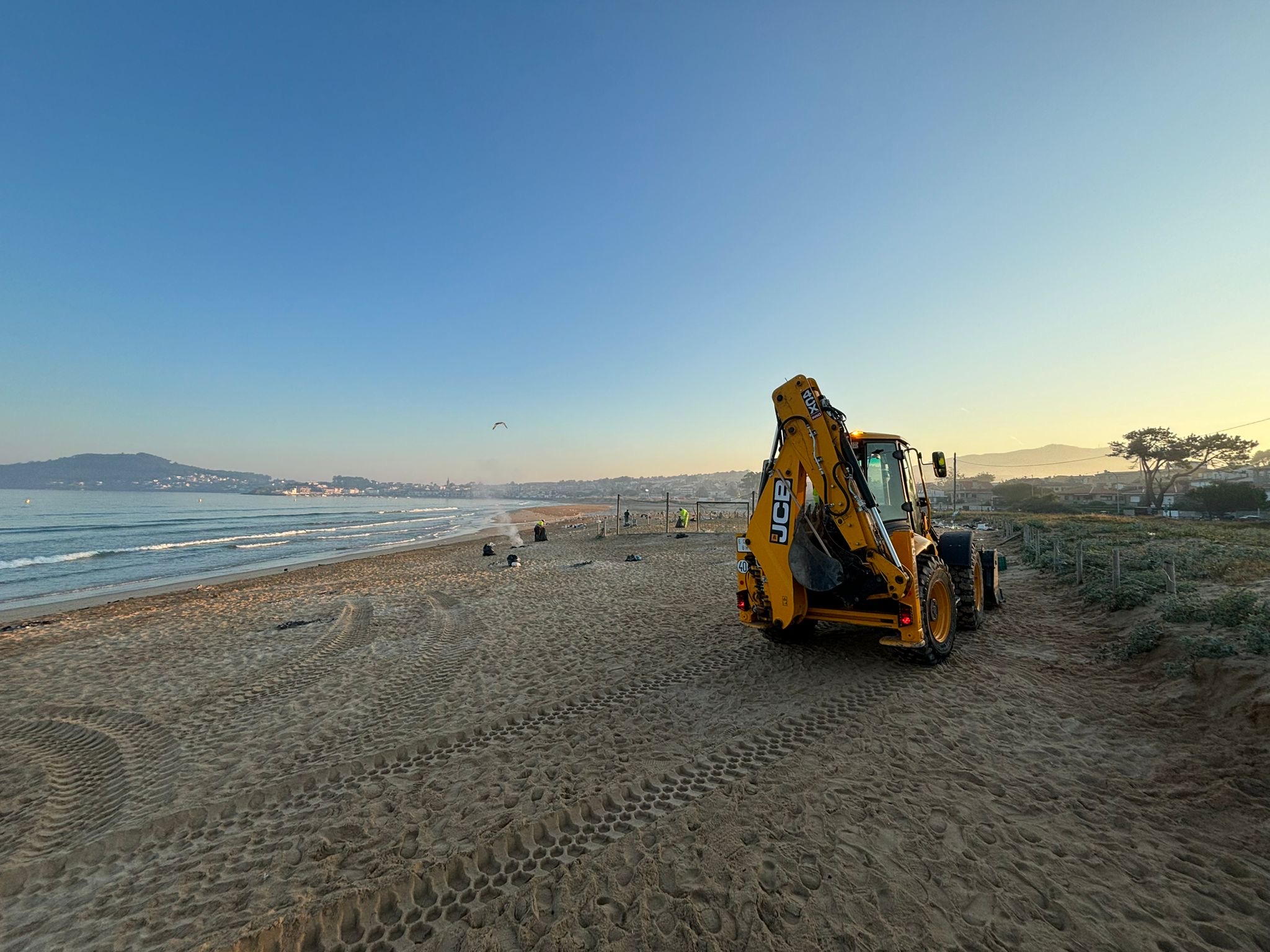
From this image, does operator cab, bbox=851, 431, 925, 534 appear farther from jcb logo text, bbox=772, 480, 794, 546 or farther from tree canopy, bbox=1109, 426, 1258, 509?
tree canopy, bbox=1109, 426, 1258, 509

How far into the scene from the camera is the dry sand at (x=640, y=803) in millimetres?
2688

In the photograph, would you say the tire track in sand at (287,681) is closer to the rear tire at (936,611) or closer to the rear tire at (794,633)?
the rear tire at (794,633)

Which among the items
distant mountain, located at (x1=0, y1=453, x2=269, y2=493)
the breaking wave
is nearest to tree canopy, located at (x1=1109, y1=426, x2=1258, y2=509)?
the breaking wave

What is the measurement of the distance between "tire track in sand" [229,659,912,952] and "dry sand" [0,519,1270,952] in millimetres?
20

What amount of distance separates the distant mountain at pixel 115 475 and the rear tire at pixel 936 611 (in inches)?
7584

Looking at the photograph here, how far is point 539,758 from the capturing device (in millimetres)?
4449

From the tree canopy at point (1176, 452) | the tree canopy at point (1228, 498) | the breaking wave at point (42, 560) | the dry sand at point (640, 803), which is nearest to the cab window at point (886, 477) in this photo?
the dry sand at point (640, 803)

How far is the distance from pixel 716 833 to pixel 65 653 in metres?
11.7

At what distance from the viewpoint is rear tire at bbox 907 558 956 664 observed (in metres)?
5.90

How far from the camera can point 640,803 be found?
12.2 feet

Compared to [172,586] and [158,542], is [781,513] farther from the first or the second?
[158,542]

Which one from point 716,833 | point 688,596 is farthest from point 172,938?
point 688,596

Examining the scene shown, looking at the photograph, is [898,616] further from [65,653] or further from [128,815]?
[65,653]

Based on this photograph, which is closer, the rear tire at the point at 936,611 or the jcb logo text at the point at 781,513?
the jcb logo text at the point at 781,513
